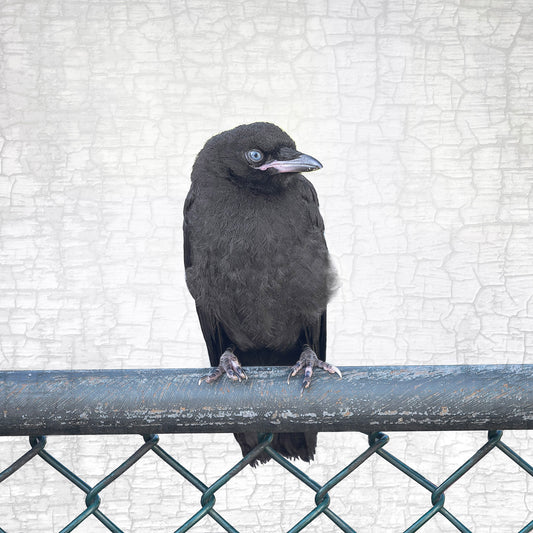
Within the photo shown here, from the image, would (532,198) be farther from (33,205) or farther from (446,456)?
(33,205)

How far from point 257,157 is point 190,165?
83 centimetres

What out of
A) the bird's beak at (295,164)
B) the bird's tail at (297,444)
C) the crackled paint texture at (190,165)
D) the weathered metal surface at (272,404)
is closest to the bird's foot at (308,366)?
the weathered metal surface at (272,404)

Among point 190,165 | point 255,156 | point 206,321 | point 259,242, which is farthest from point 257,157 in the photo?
point 190,165

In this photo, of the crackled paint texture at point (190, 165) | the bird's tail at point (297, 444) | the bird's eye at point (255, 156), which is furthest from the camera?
the crackled paint texture at point (190, 165)

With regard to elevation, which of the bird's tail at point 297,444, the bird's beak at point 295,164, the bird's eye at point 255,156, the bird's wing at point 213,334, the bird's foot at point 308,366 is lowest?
the bird's tail at point 297,444

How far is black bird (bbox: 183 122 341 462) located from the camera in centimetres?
133

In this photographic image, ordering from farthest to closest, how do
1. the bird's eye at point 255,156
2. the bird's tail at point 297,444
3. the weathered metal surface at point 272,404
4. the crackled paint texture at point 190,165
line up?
the crackled paint texture at point 190,165
the bird's eye at point 255,156
the bird's tail at point 297,444
the weathered metal surface at point 272,404

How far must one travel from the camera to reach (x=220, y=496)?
7.06 feet

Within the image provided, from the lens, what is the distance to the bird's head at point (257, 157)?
135 cm

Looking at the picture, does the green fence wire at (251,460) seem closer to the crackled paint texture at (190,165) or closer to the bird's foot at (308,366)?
the bird's foot at (308,366)

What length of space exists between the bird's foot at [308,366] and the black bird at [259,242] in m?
0.04

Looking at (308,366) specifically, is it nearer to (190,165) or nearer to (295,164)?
(295,164)

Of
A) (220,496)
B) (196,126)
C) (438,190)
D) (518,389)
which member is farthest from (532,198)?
(518,389)

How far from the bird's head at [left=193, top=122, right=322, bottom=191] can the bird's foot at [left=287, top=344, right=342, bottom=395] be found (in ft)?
1.10
